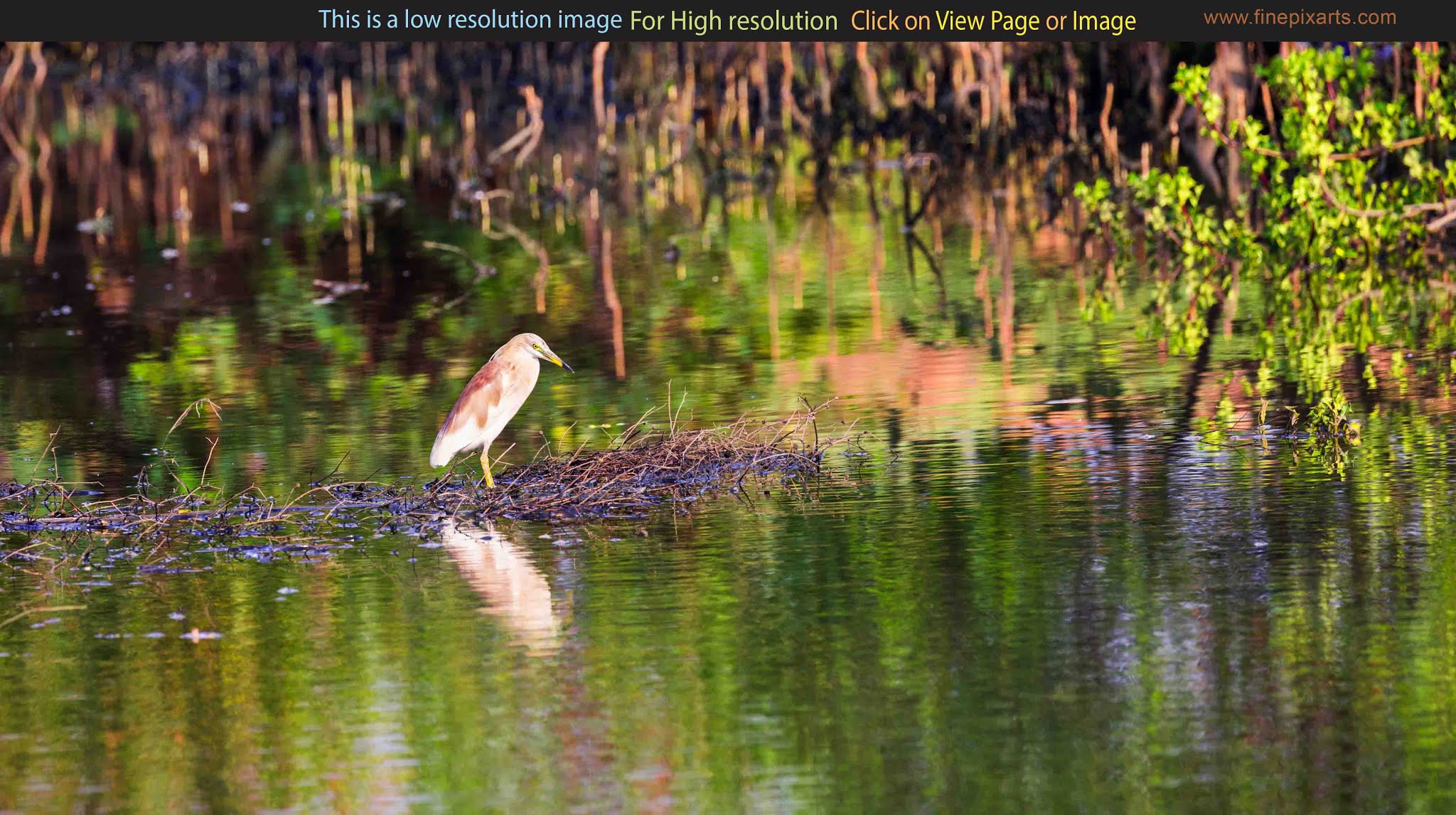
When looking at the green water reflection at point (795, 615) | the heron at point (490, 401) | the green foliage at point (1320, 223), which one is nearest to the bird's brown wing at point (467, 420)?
the heron at point (490, 401)

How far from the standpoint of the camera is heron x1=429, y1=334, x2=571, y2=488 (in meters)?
11.4

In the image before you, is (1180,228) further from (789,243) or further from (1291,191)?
(789,243)

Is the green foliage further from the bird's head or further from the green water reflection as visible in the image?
the bird's head

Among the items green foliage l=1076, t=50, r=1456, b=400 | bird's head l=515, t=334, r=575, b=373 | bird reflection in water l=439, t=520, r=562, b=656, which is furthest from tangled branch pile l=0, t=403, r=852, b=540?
green foliage l=1076, t=50, r=1456, b=400

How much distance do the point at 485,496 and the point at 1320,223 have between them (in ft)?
33.4

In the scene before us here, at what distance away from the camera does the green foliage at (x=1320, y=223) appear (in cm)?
1781

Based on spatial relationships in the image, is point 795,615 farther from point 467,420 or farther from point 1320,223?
point 1320,223

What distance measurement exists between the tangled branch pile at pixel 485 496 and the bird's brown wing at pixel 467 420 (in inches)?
7.5

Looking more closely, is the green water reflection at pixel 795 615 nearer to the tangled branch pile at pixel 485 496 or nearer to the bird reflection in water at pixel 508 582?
the bird reflection in water at pixel 508 582

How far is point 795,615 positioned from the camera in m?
9.06

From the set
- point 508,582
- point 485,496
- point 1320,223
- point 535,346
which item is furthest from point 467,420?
point 1320,223

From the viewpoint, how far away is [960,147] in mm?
34469

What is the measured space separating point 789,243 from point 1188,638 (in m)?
16.3

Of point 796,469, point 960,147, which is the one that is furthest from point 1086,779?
point 960,147
